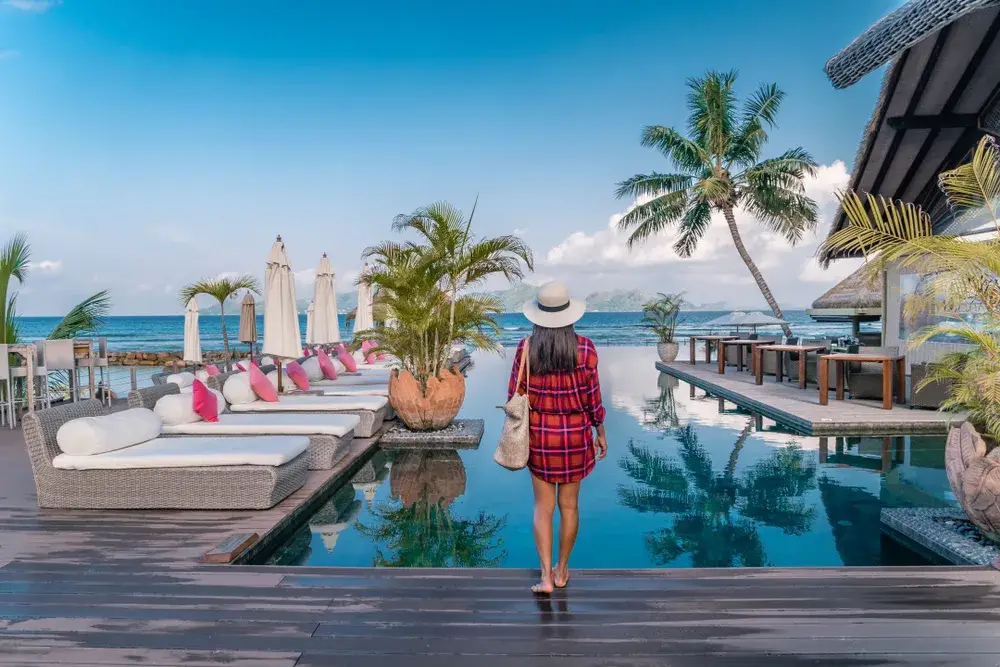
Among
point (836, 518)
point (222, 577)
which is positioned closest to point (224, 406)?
point (222, 577)

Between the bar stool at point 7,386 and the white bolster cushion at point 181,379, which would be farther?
the bar stool at point 7,386

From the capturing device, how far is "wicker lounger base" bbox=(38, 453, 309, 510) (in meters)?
4.31

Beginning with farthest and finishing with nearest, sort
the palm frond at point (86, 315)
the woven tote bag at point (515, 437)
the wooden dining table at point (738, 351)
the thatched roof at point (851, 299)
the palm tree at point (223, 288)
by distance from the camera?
the thatched roof at point (851, 299) → the wooden dining table at point (738, 351) → the palm tree at point (223, 288) → the palm frond at point (86, 315) → the woven tote bag at point (515, 437)

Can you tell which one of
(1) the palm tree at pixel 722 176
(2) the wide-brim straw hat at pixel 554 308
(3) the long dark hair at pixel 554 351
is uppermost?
(1) the palm tree at pixel 722 176

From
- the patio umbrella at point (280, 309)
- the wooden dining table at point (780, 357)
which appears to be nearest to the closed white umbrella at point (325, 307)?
Answer: the patio umbrella at point (280, 309)

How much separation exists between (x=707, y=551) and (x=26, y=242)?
400 inches

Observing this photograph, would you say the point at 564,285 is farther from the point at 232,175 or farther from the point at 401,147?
the point at 232,175

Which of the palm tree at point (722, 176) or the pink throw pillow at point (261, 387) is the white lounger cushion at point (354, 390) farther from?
the palm tree at point (722, 176)

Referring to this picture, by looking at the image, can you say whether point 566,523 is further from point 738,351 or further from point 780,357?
point 738,351

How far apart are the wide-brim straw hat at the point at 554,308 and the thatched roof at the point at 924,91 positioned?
281 centimetres

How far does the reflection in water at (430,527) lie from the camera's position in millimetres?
3826

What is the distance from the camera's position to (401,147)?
88.1 feet

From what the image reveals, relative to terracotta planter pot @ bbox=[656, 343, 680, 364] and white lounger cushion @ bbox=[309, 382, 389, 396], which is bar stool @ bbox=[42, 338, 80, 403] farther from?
terracotta planter pot @ bbox=[656, 343, 680, 364]

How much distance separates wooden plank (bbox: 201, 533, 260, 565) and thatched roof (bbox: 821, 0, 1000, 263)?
4.82m
